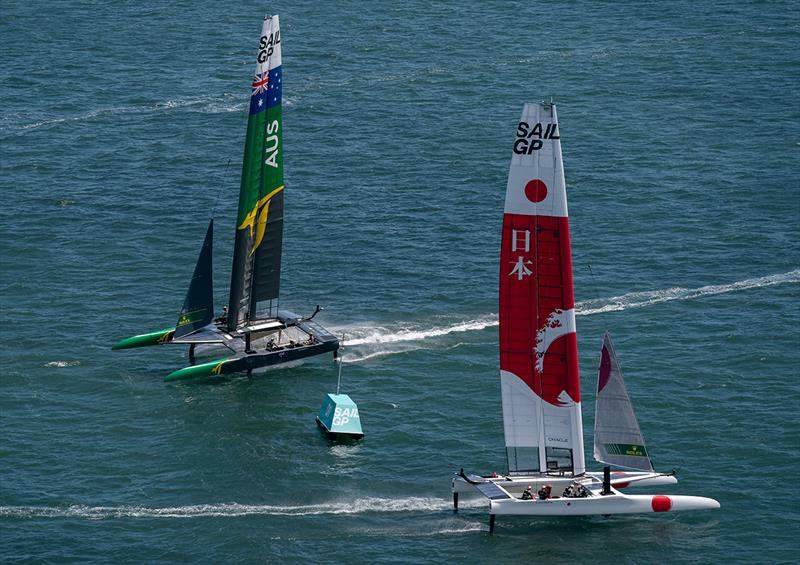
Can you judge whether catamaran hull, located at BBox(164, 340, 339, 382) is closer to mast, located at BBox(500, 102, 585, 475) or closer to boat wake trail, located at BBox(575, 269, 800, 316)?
boat wake trail, located at BBox(575, 269, 800, 316)

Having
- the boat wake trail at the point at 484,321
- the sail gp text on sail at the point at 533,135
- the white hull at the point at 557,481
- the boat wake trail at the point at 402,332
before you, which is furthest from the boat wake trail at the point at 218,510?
the boat wake trail at the point at 402,332

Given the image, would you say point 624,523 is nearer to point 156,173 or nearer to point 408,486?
point 408,486

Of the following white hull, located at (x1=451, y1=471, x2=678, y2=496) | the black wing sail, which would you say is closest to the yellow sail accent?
the black wing sail

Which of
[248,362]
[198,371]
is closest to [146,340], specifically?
[198,371]

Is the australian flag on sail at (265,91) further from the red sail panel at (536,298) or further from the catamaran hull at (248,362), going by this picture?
the red sail panel at (536,298)

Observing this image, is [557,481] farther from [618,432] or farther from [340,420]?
[340,420]

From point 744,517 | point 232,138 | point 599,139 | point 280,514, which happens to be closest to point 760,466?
point 744,517
